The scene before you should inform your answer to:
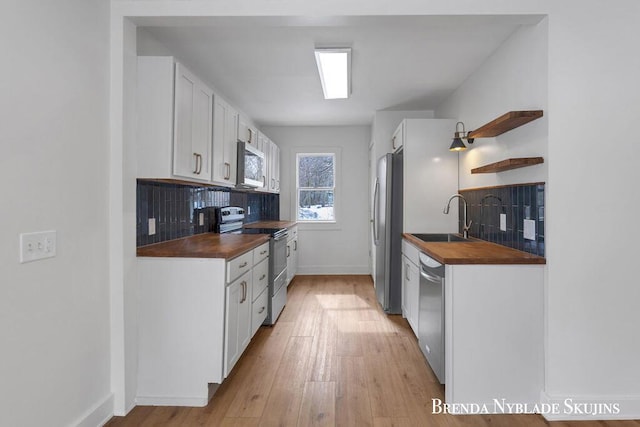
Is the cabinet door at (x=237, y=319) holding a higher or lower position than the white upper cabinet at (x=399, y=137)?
lower

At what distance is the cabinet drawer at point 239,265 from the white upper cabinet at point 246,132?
1429mm

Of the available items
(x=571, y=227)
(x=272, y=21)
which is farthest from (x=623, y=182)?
(x=272, y=21)

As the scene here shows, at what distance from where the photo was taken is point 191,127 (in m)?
2.44

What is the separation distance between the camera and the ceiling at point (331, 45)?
6.86 feet

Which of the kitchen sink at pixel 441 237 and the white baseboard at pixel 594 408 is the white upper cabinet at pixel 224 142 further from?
the white baseboard at pixel 594 408

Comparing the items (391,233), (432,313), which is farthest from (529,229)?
(391,233)

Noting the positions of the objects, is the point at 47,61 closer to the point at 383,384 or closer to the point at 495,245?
the point at 383,384

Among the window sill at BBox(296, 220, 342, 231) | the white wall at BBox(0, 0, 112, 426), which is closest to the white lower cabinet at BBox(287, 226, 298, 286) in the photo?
the window sill at BBox(296, 220, 342, 231)

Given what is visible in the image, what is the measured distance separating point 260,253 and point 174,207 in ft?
2.65

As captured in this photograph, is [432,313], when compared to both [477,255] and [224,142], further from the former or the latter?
[224,142]

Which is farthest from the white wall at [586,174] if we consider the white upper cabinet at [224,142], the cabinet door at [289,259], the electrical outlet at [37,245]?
the cabinet door at [289,259]

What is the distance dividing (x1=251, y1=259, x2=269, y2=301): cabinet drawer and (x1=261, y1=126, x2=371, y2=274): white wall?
2.59 metres

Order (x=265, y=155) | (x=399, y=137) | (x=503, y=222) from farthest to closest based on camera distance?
(x=265, y=155) < (x=399, y=137) < (x=503, y=222)

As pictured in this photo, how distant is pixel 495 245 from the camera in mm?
2697
